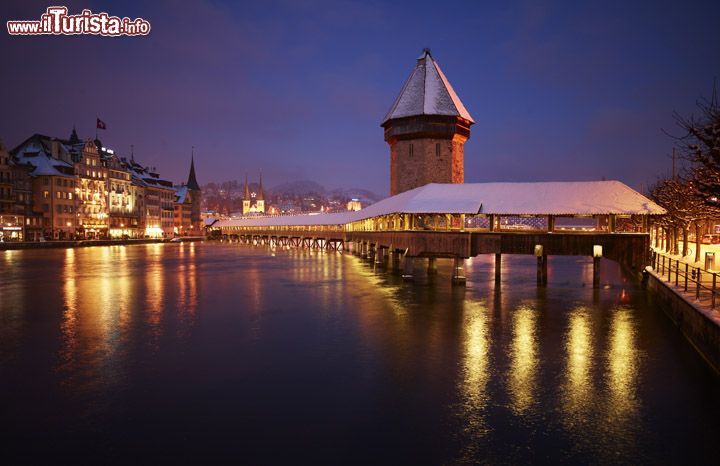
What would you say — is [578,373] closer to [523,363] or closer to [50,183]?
[523,363]

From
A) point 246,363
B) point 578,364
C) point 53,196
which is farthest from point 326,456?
point 53,196

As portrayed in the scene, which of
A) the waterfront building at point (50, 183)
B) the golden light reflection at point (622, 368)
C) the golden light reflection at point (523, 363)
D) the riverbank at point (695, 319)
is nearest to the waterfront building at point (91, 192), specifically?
the waterfront building at point (50, 183)

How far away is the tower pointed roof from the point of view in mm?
53500

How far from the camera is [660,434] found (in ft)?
32.0

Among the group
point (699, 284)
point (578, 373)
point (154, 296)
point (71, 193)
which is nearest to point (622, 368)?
point (578, 373)

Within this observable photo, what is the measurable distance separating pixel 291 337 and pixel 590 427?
1040 centimetres

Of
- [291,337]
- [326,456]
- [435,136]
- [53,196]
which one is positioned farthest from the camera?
[53,196]

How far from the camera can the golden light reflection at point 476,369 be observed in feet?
33.9

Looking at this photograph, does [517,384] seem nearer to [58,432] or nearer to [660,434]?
[660,434]

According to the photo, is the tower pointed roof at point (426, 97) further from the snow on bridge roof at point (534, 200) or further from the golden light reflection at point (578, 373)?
the golden light reflection at point (578, 373)

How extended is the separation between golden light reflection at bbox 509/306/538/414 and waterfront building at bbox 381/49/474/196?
33.2 meters

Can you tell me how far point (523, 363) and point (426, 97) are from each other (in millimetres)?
43771

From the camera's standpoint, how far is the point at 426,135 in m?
53.3

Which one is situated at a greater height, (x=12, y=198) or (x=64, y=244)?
(x=12, y=198)
